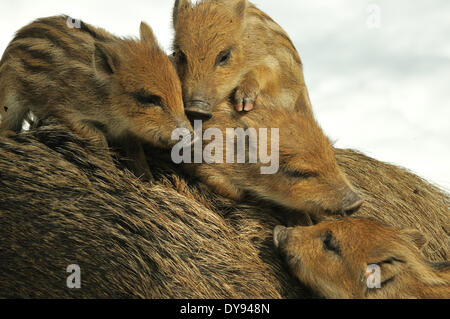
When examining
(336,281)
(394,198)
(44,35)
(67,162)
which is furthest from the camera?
(394,198)

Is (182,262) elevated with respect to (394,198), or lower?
lower

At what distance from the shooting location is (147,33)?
429 cm

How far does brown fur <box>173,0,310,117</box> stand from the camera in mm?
4159

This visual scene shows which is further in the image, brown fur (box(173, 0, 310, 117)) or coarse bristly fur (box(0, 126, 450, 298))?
brown fur (box(173, 0, 310, 117))

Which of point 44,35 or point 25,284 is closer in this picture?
point 25,284

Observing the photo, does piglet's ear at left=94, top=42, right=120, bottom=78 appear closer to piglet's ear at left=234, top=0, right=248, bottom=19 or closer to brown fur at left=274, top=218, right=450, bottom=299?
Answer: piglet's ear at left=234, top=0, right=248, bottom=19

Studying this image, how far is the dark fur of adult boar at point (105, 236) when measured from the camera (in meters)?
3.76

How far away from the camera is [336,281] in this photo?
12.3 ft

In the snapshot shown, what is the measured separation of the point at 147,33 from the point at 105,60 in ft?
1.80

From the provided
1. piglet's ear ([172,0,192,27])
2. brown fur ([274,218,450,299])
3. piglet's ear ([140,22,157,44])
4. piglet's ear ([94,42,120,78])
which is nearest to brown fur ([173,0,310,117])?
piglet's ear ([172,0,192,27])

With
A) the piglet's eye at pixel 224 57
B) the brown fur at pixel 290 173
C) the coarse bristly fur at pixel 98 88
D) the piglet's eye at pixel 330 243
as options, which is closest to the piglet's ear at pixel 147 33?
the coarse bristly fur at pixel 98 88

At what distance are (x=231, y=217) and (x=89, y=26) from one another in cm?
177

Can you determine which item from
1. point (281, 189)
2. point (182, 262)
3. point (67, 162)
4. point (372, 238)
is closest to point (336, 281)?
point (372, 238)

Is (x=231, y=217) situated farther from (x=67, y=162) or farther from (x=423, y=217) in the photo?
(x=423, y=217)
